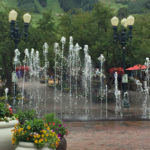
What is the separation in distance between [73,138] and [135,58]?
16300 millimetres

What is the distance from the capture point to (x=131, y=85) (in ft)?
145

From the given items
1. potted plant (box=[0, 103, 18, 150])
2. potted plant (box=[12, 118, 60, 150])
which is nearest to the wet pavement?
potted plant (box=[0, 103, 18, 150])

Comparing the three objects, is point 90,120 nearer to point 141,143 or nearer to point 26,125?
point 141,143

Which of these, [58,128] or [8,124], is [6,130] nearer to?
[8,124]

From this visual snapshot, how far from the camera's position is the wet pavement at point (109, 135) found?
10766 mm

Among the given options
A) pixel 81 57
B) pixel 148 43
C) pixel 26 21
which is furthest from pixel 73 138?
pixel 81 57

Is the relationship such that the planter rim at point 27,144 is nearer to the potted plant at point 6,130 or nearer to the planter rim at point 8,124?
the potted plant at point 6,130

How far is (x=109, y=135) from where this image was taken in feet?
42.0

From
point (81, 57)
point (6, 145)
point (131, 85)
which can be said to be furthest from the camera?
point (131, 85)

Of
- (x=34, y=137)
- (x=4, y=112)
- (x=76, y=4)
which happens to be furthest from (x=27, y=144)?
(x=76, y=4)

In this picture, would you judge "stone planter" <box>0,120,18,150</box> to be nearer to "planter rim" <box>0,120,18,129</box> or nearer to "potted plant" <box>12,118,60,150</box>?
"planter rim" <box>0,120,18,129</box>

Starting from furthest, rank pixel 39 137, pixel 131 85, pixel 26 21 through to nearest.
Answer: pixel 131 85 < pixel 26 21 < pixel 39 137

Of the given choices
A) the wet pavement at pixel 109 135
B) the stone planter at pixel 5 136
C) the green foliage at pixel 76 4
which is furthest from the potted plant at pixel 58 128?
the green foliage at pixel 76 4

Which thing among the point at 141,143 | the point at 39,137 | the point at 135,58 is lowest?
the point at 141,143
